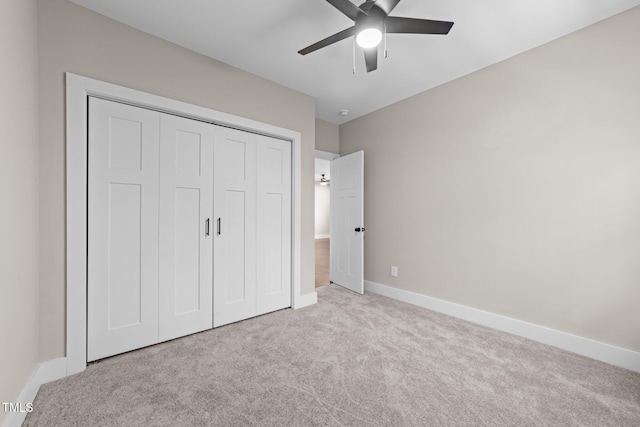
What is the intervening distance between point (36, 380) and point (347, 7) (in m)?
2.99

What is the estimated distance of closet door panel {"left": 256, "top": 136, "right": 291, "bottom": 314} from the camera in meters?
2.97

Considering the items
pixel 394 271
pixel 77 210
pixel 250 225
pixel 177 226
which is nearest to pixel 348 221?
pixel 394 271

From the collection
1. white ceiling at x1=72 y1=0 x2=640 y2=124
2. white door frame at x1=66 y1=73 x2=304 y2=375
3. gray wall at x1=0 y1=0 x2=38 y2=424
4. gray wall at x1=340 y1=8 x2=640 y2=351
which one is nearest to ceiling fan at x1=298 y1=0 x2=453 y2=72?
white ceiling at x1=72 y1=0 x2=640 y2=124

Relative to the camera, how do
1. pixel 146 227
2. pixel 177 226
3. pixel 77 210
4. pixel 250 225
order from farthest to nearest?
pixel 250 225 → pixel 177 226 → pixel 146 227 → pixel 77 210

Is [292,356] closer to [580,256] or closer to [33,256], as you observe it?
[33,256]

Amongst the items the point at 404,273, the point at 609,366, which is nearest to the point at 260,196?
the point at 404,273

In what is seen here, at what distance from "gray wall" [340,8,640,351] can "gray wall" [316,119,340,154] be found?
1.18 metres

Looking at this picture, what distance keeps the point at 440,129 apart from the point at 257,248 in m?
2.53

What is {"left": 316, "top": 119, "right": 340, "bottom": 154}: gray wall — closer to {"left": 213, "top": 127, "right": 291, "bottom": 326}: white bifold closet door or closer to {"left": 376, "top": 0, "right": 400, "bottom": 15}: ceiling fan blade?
{"left": 213, "top": 127, "right": 291, "bottom": 326}: white bifold closet door

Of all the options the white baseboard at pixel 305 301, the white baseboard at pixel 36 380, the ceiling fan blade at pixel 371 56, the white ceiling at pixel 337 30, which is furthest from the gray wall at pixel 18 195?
the white baseboard at pixel 305 301

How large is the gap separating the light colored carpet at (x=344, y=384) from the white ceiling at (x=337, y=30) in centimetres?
264

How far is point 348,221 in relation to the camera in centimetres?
404

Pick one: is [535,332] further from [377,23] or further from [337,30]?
[337,30]

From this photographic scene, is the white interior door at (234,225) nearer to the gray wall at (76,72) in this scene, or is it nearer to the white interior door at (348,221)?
the gray wall at (76,72)
